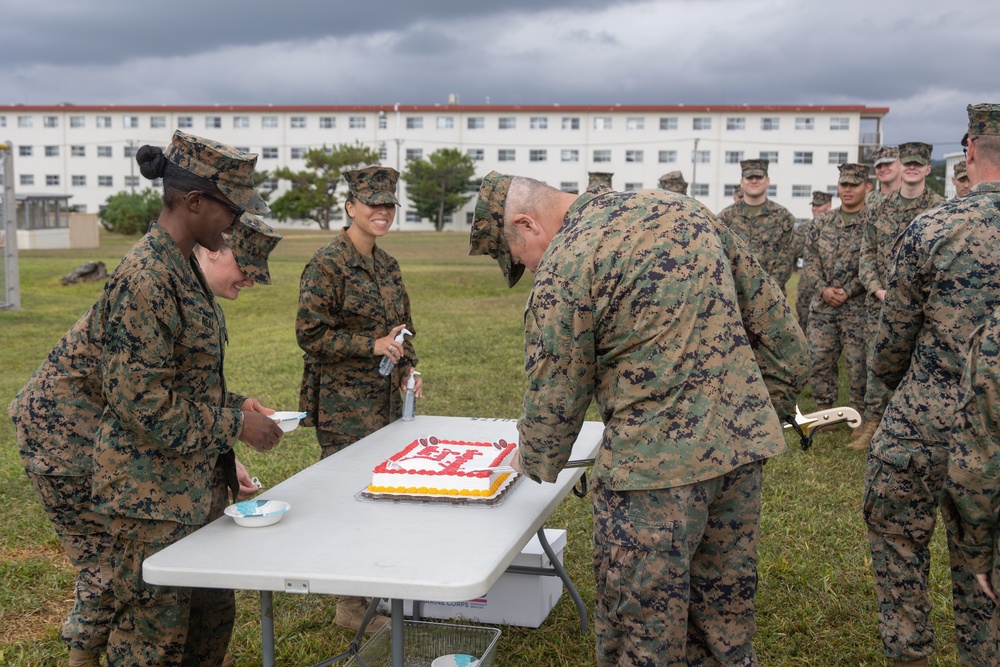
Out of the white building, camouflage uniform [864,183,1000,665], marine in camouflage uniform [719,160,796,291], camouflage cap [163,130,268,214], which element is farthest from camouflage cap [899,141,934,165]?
the white building

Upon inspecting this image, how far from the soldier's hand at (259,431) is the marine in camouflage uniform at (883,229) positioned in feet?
17.9

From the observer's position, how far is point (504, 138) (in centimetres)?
6406

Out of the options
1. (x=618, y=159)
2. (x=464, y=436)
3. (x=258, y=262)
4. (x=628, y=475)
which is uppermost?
(x=618, y=159)

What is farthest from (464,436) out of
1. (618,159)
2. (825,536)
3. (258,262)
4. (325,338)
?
(618,159)

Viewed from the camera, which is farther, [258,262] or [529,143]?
[529,143]

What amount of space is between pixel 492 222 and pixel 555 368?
57 cm

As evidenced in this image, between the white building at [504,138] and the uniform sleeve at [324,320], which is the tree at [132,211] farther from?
the uniform sleeve at [324,320]

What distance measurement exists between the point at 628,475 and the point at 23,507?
4.81 meters

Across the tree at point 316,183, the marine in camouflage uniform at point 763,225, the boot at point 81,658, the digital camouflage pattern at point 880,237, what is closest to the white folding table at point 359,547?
the boot at point 81,658

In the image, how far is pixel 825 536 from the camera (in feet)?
17.3

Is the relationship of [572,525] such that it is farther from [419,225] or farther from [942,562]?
[419,225]

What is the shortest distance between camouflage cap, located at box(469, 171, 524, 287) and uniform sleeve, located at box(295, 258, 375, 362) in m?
1.57

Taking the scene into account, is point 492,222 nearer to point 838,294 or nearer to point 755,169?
point 838,294

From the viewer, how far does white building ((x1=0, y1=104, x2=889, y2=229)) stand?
5959 cm
